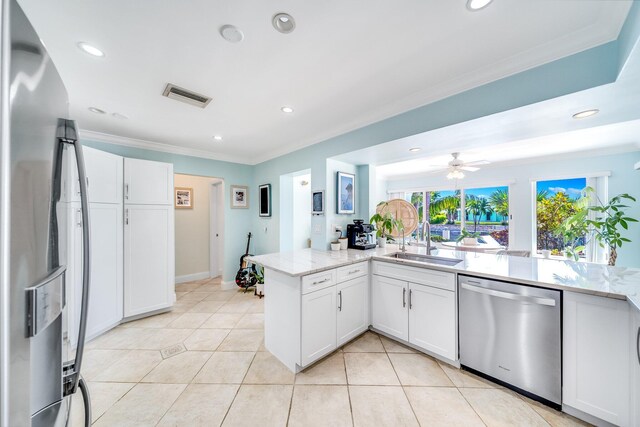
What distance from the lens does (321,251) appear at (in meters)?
3.02

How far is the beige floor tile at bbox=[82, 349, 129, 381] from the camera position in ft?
6.44

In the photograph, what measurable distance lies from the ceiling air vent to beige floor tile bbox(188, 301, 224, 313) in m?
2.68

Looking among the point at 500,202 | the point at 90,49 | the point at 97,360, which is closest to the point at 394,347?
the point at 97,360

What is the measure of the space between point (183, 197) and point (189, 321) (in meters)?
2.66

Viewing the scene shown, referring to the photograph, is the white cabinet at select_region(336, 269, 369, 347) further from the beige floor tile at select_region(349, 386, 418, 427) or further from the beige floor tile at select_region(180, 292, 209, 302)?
the beige floor tile at select_region(180, 292, 209, 302)

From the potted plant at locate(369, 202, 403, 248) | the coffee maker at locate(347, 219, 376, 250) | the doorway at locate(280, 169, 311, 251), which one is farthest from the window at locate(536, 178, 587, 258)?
the doorway at locate(280, 169, 311, 251)

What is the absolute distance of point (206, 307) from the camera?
3.38m

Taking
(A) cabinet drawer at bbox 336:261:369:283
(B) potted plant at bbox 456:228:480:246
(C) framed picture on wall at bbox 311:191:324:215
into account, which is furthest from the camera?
(B) potted plant at bbox 456:228:480:246

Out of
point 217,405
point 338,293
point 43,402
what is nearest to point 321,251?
point 338,293

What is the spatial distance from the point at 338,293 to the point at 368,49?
2.01m

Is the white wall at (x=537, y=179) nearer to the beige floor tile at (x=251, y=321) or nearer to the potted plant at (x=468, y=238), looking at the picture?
the potted plant at (x=468, y=238)

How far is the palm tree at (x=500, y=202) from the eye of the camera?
491 centimetres

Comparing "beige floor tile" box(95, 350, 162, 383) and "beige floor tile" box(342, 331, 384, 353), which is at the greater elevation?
"beige floor tile" box(95, 350, 162, 383)

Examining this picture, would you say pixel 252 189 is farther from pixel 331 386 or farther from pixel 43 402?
pixel 43 402
